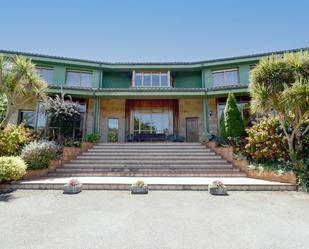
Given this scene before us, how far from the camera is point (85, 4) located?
9.67 metres

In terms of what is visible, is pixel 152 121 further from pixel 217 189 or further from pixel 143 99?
pixel 217 189

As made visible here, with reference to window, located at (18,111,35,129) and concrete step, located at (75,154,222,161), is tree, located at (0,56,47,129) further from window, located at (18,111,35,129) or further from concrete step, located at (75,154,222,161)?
window, located at (18,111,35,129)

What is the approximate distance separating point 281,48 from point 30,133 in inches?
747

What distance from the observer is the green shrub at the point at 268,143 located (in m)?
8.95

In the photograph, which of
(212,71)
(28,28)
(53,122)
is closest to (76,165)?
(53,122)

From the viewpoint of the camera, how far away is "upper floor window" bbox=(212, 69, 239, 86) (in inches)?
655

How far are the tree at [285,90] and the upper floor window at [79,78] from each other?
1333 cm

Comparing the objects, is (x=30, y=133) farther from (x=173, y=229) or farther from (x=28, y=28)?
(x=173, y=229)

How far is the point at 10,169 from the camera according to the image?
7352mm

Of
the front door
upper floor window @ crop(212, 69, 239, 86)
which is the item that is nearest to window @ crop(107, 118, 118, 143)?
the front door

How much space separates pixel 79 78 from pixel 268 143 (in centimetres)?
1496

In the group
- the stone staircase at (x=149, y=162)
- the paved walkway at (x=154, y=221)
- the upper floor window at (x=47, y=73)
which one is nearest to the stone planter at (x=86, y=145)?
the stone staircase at (x=149, y=162)

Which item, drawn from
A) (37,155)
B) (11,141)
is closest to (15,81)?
(11,141)

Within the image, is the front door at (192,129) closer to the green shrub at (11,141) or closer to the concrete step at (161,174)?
the concrete step at (161,174)
